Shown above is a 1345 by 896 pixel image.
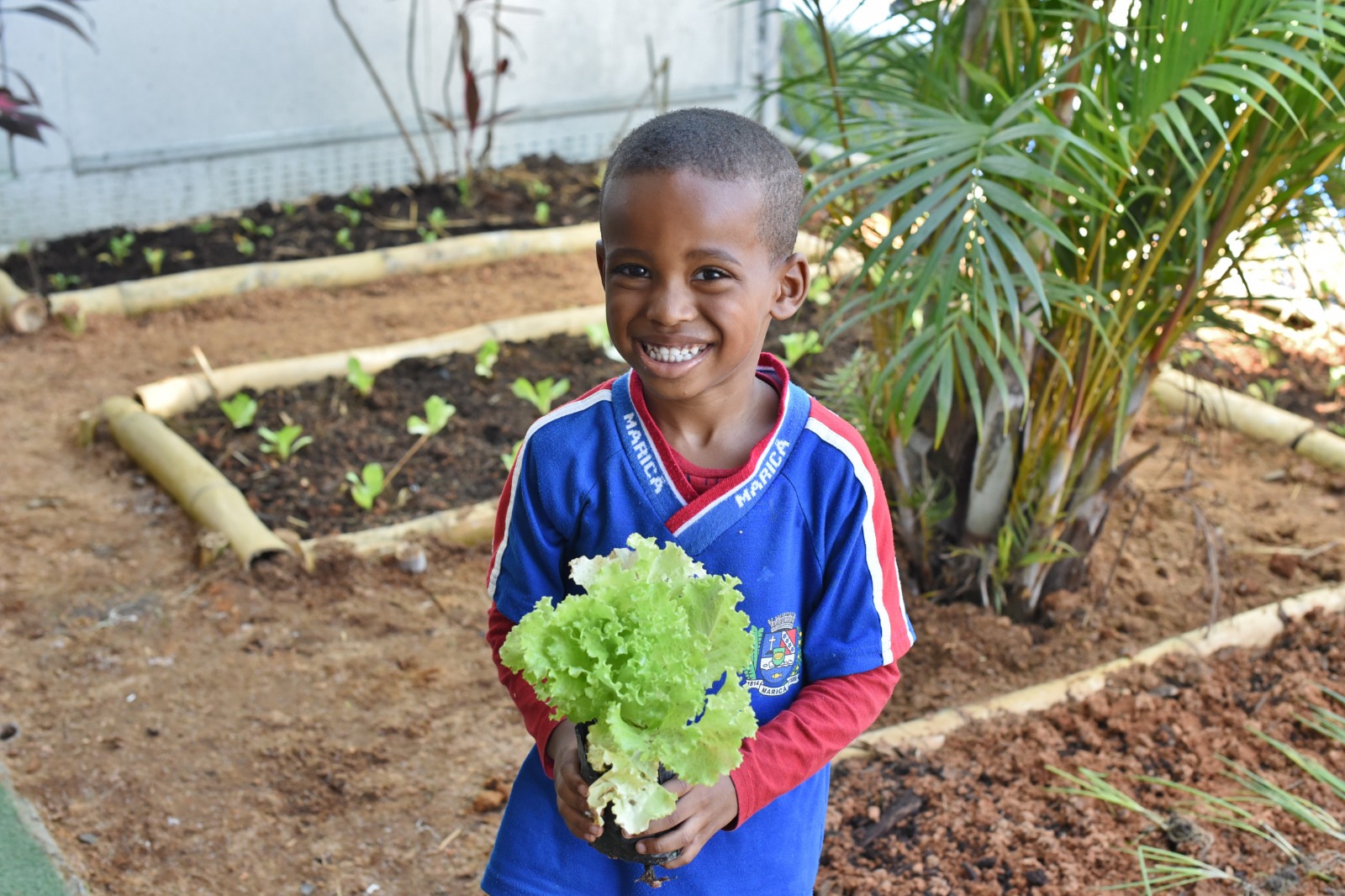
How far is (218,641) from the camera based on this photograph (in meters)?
3.41

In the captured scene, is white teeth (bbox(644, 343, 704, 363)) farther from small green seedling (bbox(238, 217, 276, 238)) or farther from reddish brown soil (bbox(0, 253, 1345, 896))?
small green seedling (bbox(238, 217, 276, 238))

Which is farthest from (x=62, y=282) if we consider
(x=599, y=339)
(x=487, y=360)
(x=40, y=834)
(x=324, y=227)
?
(x=40, y=834)

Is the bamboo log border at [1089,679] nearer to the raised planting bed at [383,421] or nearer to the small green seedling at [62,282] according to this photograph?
the raised planting bed at [383,421]

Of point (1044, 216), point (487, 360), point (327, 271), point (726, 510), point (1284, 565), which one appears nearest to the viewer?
point (726, 510)

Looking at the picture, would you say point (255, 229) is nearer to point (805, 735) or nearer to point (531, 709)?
point (531, 709)

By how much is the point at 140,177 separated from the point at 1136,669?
5.60 metres

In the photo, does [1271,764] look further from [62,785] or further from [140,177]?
[140,177]

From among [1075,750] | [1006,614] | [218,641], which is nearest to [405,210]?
[218,641]

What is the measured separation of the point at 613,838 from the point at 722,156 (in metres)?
0.87

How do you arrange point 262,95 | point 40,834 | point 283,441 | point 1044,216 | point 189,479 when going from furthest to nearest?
point 262,95
point 283,441
point 189,479
point 40,834
point 1044,216

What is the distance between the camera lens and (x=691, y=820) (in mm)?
1574

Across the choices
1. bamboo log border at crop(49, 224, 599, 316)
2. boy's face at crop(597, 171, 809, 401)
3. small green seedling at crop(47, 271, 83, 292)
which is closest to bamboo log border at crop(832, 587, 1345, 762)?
boy's face at crop(597, 171, 809, 401)

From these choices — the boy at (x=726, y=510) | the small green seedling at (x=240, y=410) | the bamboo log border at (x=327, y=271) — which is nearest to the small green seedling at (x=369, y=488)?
the small green seedling at (x=240, y=410)

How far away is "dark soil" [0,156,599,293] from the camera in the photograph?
5.96 m
